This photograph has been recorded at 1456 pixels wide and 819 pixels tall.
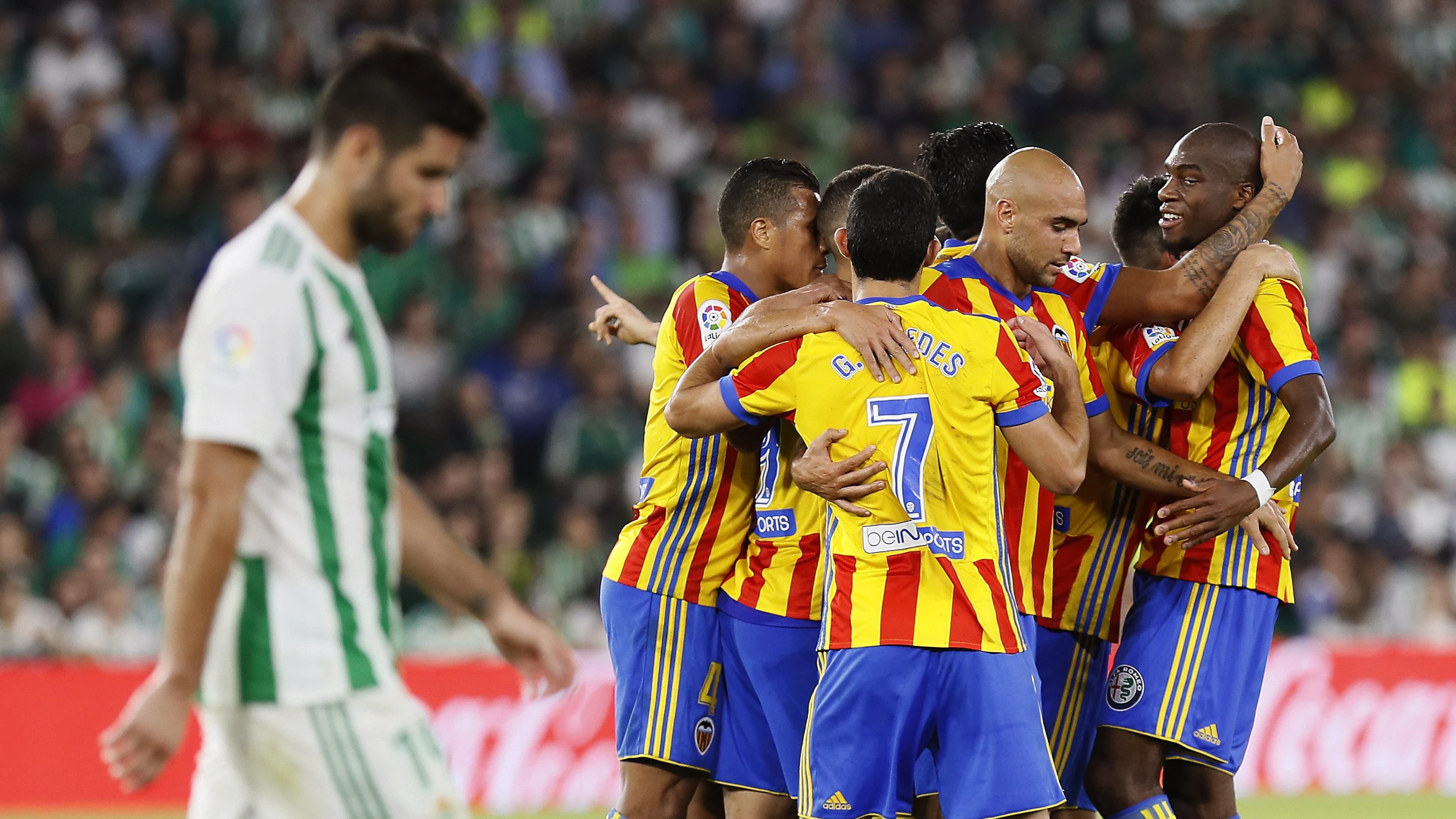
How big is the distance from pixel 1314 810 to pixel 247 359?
9.43m

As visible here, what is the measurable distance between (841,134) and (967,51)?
2.17 metres

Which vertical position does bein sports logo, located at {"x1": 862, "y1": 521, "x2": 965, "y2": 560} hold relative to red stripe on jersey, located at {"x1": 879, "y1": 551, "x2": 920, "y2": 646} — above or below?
above

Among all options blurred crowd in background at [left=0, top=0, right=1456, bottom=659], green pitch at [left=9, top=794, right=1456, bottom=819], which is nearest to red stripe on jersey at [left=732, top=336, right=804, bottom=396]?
green pitch at [left=9, top=794, right=1456, bottom=819]

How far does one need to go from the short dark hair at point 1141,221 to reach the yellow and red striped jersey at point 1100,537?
636 mm

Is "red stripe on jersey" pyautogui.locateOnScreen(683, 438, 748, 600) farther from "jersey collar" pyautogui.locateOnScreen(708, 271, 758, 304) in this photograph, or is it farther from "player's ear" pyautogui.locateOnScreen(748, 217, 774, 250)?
"player's ear" pyautogui.locateOnScreen(748, 217, 774, 250)

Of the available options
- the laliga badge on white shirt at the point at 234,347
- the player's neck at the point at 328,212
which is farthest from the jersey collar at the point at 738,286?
the laliga badge on white shirt at the point at 234,347

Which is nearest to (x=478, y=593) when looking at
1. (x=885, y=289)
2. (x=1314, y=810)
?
(x=885, y=289)

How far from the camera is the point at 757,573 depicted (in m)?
5.77

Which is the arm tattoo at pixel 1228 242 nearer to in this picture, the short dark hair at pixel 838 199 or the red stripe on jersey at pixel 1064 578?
the red stripe on jersey at pixel 1064 578

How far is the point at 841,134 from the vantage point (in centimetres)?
1562

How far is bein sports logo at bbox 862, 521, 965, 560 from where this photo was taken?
488cm

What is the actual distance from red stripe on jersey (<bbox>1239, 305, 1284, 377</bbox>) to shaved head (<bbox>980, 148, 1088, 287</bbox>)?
688mm

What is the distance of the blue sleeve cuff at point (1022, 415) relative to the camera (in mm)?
4941

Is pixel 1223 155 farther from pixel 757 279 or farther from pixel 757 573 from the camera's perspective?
pixel 757 573
